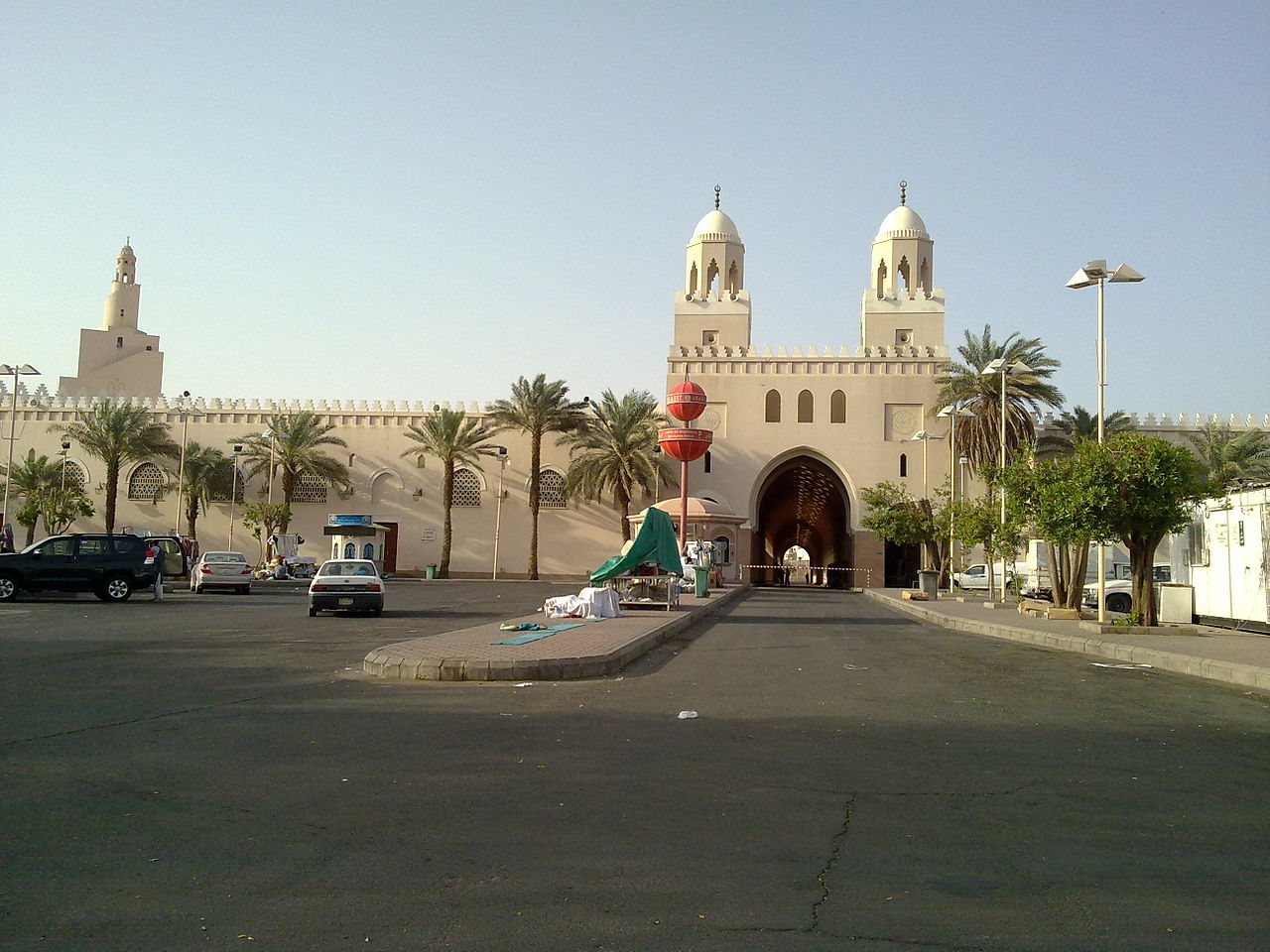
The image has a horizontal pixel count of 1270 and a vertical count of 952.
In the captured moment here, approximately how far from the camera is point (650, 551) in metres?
23.1

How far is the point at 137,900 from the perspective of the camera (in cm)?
410

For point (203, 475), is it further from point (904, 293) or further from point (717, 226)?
point (904, 293)

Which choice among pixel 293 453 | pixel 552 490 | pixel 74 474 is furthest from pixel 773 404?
pixel 74 474

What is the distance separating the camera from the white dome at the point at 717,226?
61.8 m

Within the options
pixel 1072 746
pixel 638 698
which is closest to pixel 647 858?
pixel 1072 746

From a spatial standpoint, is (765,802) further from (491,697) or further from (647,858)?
(491,697)

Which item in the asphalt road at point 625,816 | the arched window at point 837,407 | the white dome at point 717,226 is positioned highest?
the white dome at point 717,226

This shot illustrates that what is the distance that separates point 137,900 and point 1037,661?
1290cm

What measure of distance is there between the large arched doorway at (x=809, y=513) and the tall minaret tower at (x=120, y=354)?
45.5 metres

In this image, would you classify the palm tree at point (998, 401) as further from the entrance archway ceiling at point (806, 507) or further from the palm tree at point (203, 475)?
the palm tree at point (203, 475)

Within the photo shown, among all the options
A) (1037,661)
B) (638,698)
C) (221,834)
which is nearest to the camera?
(221,834)

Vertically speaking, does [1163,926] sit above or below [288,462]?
below

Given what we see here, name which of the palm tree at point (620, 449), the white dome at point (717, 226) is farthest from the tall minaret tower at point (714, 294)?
the palm tree at point (620, 449)

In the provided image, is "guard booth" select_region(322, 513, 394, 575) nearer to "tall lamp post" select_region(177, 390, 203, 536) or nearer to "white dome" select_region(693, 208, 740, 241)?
"tall lamp post" select_region(177, 390, 203, 536)
